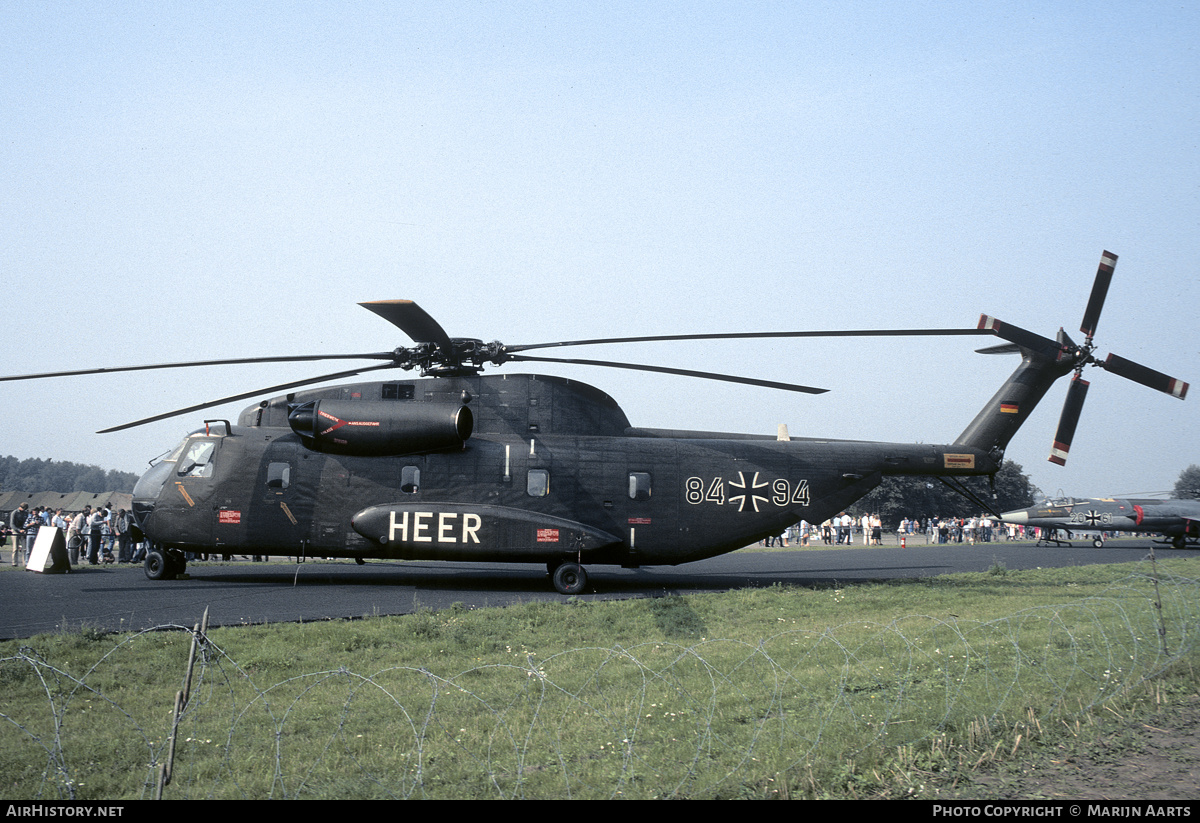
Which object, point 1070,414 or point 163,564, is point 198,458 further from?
point 1070,414

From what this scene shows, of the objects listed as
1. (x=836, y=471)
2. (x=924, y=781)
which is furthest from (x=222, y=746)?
(x=836, y=471)

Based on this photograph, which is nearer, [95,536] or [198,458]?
[198,458]

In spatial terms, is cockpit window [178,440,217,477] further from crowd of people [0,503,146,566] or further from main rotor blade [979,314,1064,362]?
main rotor blade [979,314,1064,362]

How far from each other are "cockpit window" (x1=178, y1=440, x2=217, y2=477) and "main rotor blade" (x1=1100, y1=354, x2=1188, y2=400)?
22.0 m

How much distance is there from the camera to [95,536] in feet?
82.2

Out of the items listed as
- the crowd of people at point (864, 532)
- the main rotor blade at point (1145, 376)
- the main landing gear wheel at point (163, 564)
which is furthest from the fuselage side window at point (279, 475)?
the crowd of people at point (864, 532)

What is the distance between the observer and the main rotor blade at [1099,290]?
19.5m

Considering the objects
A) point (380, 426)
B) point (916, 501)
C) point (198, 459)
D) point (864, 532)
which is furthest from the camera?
point (916, 501)

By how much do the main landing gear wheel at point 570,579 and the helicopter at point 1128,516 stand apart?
3709cm

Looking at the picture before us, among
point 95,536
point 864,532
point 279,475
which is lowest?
point 864,532

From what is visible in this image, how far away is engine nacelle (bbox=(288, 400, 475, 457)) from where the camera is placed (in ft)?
59.9

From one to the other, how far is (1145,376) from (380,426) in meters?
18.3

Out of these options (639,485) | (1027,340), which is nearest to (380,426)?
(639,485)
